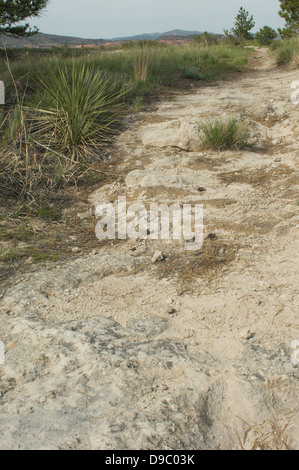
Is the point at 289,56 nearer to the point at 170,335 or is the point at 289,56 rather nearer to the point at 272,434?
the point at 170,335

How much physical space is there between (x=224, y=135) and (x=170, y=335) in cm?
282

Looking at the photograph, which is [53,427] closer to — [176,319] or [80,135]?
[176,319]

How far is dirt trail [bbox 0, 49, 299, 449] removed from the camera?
158cm

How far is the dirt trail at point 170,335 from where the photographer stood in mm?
1584

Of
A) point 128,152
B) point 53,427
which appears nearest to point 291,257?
point 53,427

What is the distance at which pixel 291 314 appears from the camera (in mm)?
2217

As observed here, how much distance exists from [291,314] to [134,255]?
3.83 feet

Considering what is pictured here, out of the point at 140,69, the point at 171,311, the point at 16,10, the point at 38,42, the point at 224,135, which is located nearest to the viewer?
the point at 171,311

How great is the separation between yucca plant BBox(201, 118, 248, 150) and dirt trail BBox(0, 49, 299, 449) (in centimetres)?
60

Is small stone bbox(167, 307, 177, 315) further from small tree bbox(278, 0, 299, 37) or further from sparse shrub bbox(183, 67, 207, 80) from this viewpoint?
small tree bbox(278, 0, 299, 37)

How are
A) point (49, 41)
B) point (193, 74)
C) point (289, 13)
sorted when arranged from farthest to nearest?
point (49, 41)
point (289, 13)
point (193, 74)

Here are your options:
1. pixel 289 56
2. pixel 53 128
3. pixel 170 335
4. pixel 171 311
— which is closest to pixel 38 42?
pixel 289 56

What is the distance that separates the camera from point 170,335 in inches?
84.0

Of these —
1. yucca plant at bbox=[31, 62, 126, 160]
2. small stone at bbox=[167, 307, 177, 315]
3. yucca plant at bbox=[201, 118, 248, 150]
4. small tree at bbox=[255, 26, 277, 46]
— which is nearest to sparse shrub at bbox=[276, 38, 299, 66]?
yucca plant at bbox=[201, 118, 248, 150]
